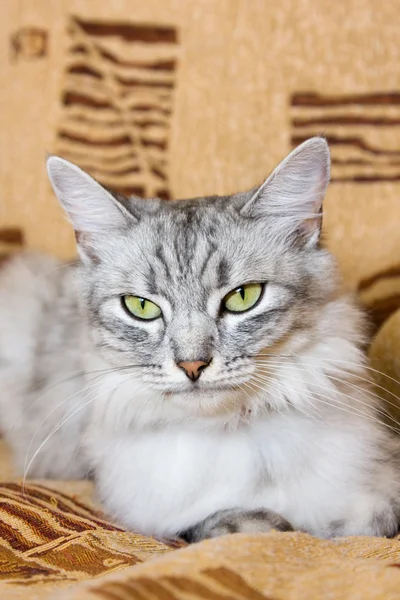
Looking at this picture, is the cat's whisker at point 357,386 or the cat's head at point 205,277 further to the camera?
the cat's whisker at point 357,386

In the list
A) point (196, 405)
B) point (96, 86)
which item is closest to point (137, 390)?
point (196, 405)

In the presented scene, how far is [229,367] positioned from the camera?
1.43 meters

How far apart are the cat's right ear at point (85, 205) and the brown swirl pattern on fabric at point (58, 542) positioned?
1.96ft

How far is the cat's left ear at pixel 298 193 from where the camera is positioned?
1.54 metres

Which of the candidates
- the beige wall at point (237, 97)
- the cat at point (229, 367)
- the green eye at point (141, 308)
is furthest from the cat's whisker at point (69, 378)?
the beige wall at point (237, 97)

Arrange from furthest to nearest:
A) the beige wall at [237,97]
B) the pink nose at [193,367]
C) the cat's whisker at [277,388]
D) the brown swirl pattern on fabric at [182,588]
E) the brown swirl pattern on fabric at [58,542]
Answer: the beige wall at [237,97]
the cat's whisker at [277,388]
the pink nose at [193,367]
the brown swirl pattern on fabric at [58,542]
the brown swirl pattern on fabric at [182,588]

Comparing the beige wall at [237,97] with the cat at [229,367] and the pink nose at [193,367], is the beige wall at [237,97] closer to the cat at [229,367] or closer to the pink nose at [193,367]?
the cat at [229,367]

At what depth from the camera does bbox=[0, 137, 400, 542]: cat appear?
149 centimetres

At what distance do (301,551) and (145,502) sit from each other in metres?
0.47

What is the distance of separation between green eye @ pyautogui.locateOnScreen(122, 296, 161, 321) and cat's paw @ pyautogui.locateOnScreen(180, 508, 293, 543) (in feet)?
1.46

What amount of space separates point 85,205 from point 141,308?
0.97ft

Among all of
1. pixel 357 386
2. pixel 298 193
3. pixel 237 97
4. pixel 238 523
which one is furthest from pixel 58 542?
pixel 237 97

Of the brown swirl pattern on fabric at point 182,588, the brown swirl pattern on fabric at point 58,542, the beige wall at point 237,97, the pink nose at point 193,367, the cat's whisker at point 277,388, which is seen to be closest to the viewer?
the brown swirl pattern on fabric at point 182,588

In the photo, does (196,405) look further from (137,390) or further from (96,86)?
(96,86)
